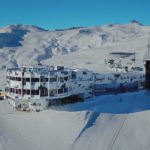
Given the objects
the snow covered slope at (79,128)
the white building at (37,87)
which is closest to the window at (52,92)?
the white building at (37,87)

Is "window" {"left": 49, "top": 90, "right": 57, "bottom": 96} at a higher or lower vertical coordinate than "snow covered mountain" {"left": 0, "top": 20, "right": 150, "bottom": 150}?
higher

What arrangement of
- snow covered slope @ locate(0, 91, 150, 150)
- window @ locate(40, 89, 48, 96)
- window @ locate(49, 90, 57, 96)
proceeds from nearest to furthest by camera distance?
snow covered slope @ locate(0, 91, 150, 150)
window @ locate(40, 89, 48, 96)
window @ locate(49, 90, 57, 96)

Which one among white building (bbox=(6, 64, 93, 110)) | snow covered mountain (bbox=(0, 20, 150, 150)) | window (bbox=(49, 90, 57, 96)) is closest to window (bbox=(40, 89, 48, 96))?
white building (bbox=(6, 64, 93, 110))

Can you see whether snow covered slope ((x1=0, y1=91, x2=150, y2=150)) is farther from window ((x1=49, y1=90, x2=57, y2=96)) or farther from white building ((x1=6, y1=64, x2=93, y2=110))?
window ((x1=49, y1=90, x2=57, y2=96))

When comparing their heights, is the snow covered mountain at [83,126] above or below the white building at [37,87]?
below

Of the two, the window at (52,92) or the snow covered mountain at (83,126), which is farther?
the window at (52,92)

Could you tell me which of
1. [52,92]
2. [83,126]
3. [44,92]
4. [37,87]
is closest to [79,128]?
[83,126]

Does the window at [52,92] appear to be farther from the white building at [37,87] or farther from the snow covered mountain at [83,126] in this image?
the snow covered mountain at [83,126]

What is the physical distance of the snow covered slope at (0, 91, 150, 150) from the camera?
33625mm

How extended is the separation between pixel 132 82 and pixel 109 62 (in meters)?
17.1

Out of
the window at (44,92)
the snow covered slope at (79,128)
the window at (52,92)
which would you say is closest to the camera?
the snow covered slope at (79,128)

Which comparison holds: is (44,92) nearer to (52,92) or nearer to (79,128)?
(52,92)

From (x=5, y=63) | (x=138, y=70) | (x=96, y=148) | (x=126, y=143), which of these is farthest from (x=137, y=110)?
(x=5, y=63)

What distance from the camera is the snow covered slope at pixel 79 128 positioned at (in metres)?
33.6
